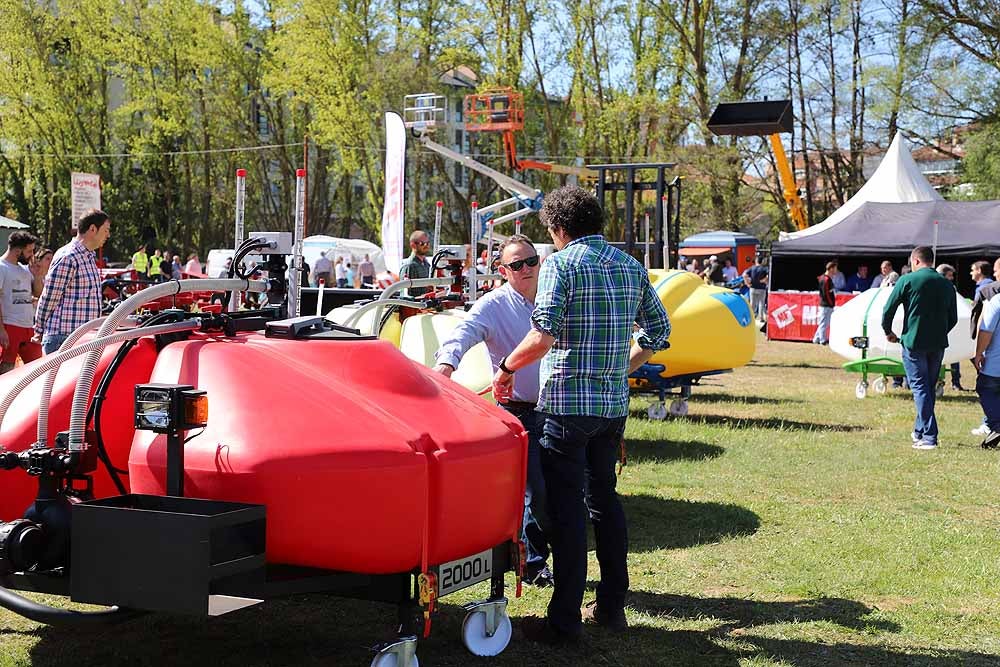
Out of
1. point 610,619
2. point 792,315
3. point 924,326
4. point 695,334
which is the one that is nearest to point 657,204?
point 695,334

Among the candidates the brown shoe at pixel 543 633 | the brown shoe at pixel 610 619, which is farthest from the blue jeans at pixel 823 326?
the brown shoe at pixel 543 633

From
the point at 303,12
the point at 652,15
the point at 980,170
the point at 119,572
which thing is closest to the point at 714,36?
the point at 652,15

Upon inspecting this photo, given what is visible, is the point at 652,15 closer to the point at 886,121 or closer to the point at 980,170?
the point at 886,121

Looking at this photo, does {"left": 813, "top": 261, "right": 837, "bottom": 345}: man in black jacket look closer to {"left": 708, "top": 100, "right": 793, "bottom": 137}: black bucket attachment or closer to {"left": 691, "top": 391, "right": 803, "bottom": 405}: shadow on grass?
{"left": 708, "top": 100, "right": 793, "bottom": 137}: black bucket attachment

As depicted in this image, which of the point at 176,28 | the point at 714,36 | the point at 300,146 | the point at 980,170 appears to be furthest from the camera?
the point at 300,146

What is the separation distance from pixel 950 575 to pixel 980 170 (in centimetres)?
3145

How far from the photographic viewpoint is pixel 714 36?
4353 centimetres

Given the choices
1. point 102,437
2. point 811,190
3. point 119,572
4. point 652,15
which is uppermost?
point 652,15

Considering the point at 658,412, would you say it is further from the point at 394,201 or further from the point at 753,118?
the point at 753,118

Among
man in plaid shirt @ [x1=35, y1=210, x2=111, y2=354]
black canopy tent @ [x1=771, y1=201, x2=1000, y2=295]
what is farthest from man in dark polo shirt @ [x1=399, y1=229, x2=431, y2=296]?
black canopy tent @ [x1=771, y1=201, x2=1000, y2=295]

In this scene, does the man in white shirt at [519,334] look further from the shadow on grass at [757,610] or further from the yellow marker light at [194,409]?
the yellow marker light at [194,409]

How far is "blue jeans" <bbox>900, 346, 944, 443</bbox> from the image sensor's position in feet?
35.7

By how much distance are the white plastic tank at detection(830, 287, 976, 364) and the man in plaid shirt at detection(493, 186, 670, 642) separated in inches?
419

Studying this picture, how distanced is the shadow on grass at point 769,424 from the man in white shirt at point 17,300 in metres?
6.75
